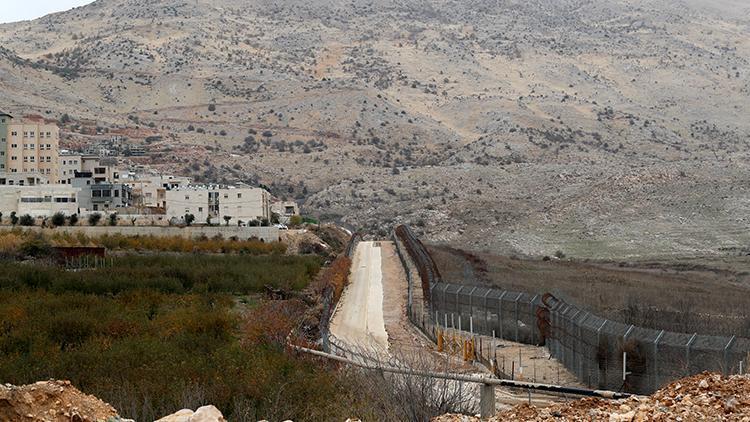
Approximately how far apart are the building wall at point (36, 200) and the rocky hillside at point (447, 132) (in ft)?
108

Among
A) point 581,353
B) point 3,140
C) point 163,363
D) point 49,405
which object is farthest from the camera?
point 3,140

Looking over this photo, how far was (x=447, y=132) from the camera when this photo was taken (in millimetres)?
154750

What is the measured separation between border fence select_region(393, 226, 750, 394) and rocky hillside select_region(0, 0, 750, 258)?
145 ft

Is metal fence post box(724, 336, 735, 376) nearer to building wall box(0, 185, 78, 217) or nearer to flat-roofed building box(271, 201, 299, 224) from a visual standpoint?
building wall box(0, 185, 78, 217)

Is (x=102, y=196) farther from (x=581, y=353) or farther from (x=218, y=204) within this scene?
(x=581, y=353)

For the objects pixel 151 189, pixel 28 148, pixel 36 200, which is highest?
pixel 28 148

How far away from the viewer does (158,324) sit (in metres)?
30.4

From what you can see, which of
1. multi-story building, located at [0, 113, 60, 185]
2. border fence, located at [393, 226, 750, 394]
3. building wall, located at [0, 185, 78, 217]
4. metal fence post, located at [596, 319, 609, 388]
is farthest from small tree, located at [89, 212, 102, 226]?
metal fence post, located at [596, 319, 609, 388]

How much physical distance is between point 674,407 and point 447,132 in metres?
145

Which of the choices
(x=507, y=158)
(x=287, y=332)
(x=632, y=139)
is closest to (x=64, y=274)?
(x=287, y=332)

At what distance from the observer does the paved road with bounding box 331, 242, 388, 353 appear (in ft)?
110

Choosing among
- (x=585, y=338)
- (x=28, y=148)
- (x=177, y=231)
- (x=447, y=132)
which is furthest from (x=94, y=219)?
(x=447, y=132)

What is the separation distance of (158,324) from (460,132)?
423ft

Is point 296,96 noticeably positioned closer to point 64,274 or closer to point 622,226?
point 622,226
